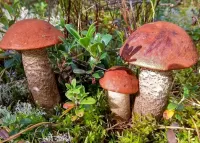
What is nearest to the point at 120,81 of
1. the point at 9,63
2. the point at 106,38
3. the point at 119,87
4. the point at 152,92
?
the point at 119,87

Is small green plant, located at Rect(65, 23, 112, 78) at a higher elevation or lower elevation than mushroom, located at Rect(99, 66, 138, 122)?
higher

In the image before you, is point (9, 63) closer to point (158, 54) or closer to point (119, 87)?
point (119, 87)

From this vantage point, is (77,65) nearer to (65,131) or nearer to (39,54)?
(39,54)

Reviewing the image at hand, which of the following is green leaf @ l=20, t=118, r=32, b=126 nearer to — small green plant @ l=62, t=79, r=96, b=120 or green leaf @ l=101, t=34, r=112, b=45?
small green plant @ l=62, t=79, r=96, b=120

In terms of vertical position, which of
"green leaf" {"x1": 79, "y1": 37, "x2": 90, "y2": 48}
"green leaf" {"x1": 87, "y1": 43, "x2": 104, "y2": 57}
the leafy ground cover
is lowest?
the leafy ground cover

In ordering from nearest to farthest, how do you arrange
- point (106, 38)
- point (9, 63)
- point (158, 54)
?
point (158, 54), point (106, 38), point (9, 63)

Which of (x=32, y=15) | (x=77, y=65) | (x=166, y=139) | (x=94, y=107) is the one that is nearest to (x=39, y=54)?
(x=77, y=65)

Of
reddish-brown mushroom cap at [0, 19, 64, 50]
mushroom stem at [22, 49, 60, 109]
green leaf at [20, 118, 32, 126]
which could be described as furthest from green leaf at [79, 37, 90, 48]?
green leaf at [20, 118, 32, 126]

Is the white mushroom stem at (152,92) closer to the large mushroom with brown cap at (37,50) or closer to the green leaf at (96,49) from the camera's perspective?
the green leaf at (96,49)
